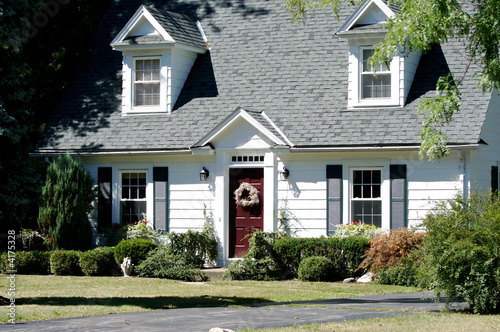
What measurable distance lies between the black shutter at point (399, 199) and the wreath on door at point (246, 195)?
11.6 ft

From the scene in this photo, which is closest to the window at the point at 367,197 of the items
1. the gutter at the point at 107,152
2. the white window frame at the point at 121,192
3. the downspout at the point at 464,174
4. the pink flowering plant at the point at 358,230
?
the pink flowering plant at the point at 358,230

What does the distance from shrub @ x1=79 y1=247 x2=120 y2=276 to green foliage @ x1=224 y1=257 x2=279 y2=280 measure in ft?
10.6

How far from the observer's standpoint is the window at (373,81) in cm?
1941

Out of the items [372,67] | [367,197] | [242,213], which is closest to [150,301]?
[242,213]

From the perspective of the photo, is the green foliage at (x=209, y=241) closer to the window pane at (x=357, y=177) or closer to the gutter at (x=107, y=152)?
the gutter at (x=107, y=152)

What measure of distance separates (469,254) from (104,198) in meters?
12.0

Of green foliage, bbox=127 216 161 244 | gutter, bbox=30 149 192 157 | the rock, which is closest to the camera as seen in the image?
the rock

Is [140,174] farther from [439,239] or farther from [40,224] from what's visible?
[439,239]

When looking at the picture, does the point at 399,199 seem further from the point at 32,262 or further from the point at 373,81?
the point at 32,262

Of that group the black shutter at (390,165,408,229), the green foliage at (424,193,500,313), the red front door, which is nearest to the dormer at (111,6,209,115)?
the red front door

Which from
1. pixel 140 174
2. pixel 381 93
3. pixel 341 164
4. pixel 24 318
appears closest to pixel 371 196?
pixel 341 164

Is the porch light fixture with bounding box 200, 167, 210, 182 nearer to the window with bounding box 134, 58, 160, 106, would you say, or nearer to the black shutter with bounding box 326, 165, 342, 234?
the window with bounding box 134, 58, 160, 106

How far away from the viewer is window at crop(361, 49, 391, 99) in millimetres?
19406

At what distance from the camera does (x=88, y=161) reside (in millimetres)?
A: 21516
